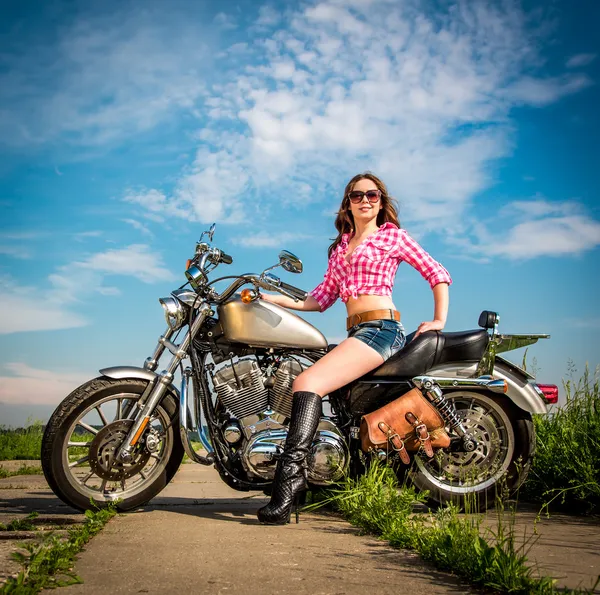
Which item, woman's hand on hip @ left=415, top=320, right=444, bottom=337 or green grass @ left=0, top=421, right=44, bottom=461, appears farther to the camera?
green grass @ left=0, top=421, right=44, bottom=461

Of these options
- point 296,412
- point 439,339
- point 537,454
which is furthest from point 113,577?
point 537,454

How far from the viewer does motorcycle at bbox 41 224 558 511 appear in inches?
137

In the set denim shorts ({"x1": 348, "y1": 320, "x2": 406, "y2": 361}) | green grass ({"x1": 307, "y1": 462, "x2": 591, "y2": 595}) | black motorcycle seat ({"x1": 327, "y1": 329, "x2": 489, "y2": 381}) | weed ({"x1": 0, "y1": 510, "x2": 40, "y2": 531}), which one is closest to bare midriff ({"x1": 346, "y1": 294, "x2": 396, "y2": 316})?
denim shorts ({"x1": 348, "y1": 320, "x2": 406, "y2": 361})

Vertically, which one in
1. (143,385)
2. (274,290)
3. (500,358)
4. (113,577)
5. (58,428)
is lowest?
(113,577)

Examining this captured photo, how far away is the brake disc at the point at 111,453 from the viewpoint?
3.51 metres

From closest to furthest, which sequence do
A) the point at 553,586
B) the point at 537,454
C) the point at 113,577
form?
the point at 553,586
the point at 113,577
the point at 537,454

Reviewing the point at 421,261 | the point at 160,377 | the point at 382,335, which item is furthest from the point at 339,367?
the point at 160,377

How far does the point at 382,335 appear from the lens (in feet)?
11.5

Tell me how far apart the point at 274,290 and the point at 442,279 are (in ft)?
3.30

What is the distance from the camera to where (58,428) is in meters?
3.42

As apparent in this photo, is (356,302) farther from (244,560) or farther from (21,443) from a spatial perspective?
(21,443)

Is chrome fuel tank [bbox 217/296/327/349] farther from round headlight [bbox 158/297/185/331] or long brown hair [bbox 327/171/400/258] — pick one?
long brown hair [bbox 327/171/400/258]

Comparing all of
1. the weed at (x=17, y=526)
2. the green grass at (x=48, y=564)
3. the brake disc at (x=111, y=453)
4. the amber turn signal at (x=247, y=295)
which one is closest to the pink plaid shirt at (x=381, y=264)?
the amber turn signal at (x=247, y=295)

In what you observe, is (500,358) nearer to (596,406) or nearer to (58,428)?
(596,406)
